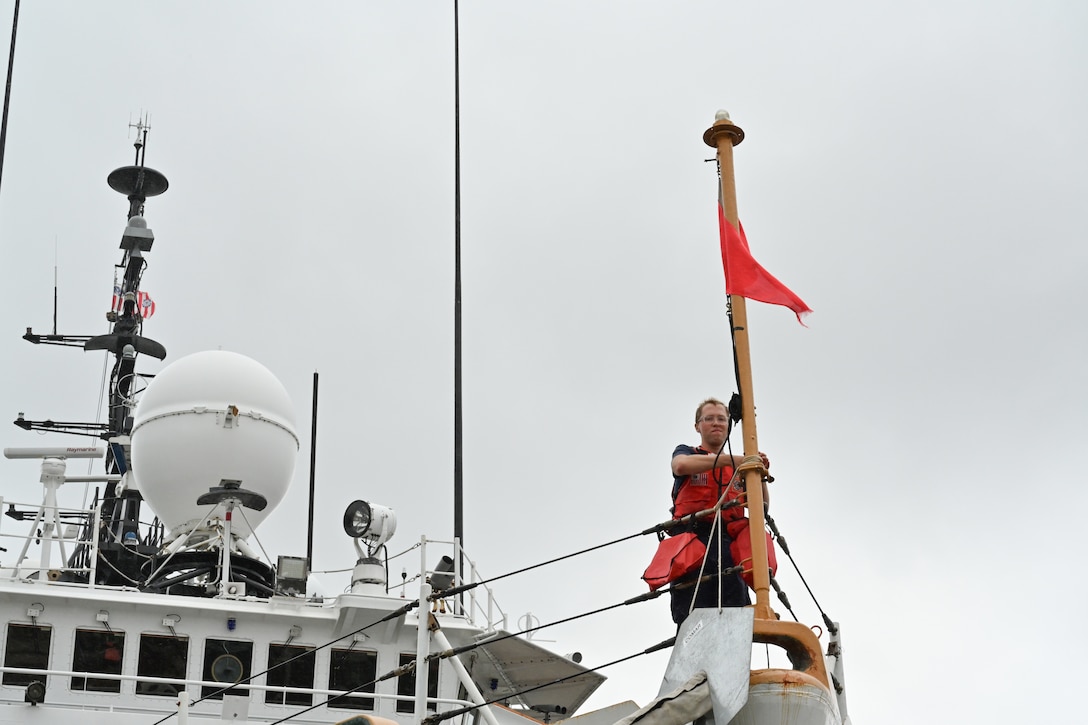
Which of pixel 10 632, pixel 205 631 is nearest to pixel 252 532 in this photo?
pixel 205 631

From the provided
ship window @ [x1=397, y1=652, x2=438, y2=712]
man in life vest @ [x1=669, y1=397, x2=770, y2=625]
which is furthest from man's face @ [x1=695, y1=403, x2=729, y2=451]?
ship window @ [x1=397, y1=652, x2=438, y2=712]

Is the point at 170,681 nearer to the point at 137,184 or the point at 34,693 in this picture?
the point at 34,693

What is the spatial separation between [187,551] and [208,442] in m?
1.53

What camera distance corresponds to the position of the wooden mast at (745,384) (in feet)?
25.2

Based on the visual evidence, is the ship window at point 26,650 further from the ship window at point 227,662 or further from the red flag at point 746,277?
the red flag at point 746,277

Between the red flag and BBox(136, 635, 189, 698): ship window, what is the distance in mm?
9785

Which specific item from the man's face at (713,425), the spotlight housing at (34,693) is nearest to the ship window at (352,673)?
the spotlight housing at (34,693)

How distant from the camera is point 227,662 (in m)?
15.5

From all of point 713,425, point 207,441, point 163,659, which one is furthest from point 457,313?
point 713,425

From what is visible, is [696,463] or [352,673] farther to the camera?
[352,673]

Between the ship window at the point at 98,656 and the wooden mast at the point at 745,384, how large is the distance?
10025 mm

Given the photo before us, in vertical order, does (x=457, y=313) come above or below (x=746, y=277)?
above

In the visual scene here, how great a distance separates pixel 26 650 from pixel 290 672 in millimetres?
3101

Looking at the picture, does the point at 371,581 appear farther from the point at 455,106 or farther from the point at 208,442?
the point at 455,106
